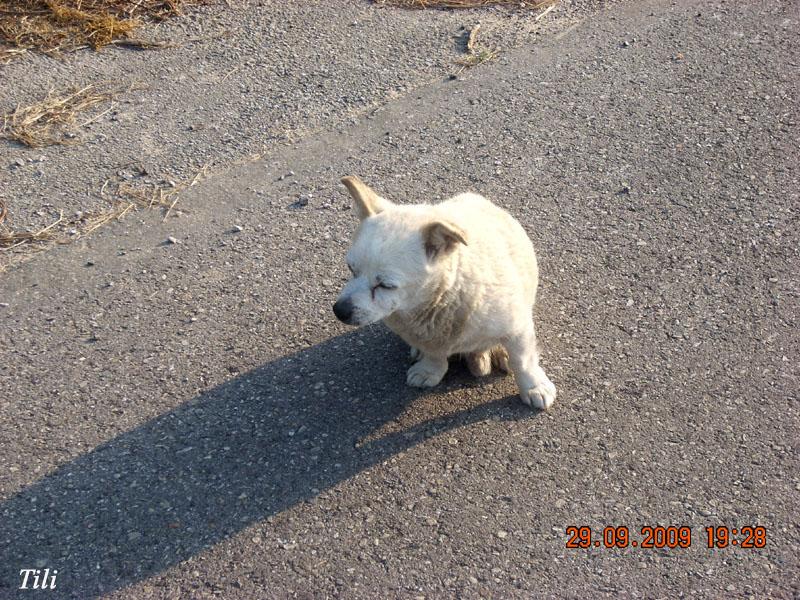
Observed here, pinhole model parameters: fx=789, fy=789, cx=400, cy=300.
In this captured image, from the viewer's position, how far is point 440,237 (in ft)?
11.2

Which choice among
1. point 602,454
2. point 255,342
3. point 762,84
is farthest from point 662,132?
point 255,342

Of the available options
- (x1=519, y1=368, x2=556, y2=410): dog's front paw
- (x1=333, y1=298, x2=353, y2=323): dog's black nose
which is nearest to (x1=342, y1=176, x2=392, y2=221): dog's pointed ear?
(x1=333, y1=298, x2=353, y2=323): dog's black nose

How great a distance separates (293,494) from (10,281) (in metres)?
2.42

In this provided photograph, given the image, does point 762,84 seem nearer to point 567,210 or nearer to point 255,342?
point 567,210

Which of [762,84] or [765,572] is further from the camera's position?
[762,84]

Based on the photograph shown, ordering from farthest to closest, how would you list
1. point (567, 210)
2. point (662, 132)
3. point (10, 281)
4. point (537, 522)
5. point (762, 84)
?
1. point (762, 84)
2. point (662, 132)
3. point (567, 210)
4. point (10, 281)
5. point (537, 522)

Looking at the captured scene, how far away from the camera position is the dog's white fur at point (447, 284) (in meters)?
3.44

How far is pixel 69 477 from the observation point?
12.1ft

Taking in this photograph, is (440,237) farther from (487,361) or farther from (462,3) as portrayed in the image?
(462,3)

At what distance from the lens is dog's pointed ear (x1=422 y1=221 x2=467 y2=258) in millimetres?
3336
